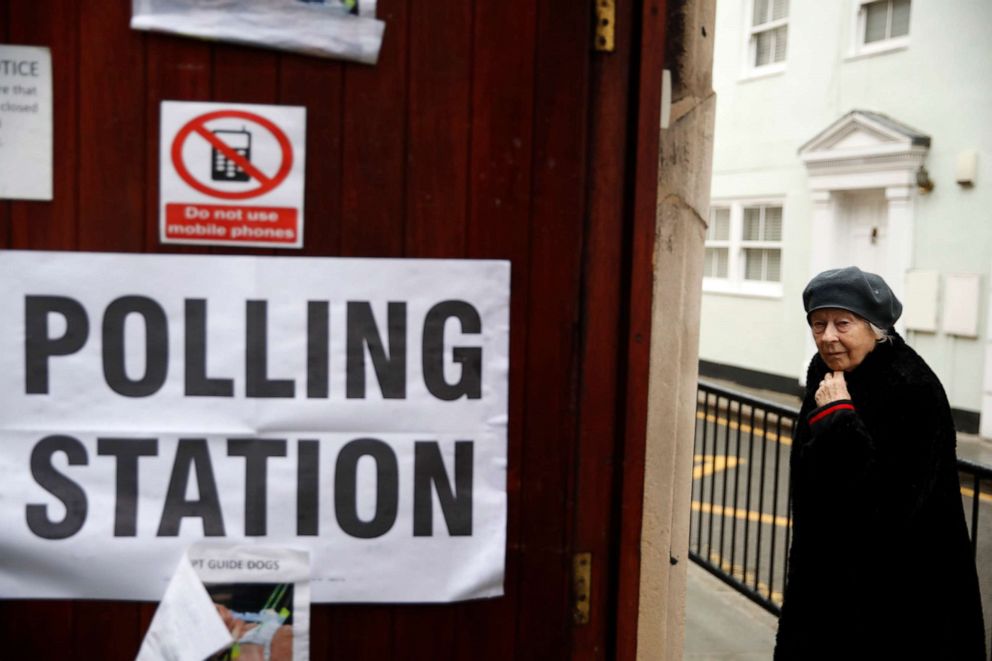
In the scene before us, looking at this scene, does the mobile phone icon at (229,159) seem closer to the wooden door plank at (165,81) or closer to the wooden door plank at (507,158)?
the wooden door plank at (165,81)

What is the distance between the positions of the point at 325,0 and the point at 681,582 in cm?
179

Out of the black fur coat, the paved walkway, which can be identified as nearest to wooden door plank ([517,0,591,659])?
the black fur coat

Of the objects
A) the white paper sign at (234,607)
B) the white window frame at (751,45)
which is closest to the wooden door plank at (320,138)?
the white paper sign at (234,607)

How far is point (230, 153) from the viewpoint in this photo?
218 cm

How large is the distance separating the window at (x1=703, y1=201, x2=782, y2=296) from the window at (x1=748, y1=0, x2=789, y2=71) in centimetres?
223

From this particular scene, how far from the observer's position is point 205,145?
2.17 meters

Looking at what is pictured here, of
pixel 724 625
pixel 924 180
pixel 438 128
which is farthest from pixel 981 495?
pixel 438 128

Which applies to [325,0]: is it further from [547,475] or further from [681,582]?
Result: [681,582]

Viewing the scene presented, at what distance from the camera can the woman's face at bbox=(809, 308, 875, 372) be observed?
3205 mm

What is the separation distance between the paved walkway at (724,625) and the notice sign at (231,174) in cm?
363

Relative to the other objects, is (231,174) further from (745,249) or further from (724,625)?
(745,249)

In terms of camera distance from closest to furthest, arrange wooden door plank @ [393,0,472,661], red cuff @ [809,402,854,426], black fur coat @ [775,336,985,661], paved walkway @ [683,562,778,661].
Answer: wooden door plank @ [393,0,472,661] < black fur coat @ [775,336,985,661] < red cuff @ [809,402,854,426] < paved walkway @ [683,562,778,661]

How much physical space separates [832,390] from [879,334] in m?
0.26

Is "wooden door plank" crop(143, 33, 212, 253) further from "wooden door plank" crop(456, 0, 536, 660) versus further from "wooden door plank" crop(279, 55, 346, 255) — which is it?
"wooden door plank" crop(456, 0, 536, 660)
